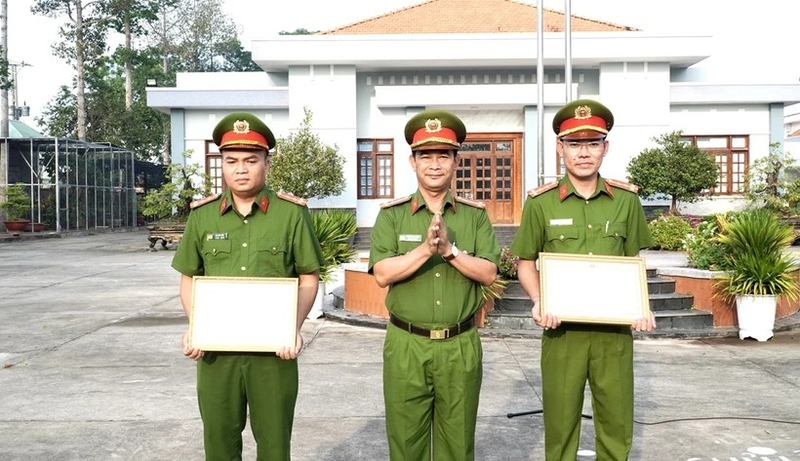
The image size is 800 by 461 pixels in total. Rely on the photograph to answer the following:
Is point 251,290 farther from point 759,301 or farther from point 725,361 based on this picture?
point 759,301

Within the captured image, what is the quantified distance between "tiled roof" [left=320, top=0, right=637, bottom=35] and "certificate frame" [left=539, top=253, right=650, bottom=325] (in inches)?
990

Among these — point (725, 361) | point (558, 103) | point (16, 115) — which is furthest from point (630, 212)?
point (16, 115)

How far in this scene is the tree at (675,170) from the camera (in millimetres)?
23344

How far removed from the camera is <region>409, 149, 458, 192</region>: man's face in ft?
11.8

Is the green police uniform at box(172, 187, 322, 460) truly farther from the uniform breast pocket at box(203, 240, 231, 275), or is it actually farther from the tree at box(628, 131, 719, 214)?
the tree at box(628, 131, 719, 214)

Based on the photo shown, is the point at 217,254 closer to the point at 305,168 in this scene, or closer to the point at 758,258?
the point at 758,258

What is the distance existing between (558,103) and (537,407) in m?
19.5

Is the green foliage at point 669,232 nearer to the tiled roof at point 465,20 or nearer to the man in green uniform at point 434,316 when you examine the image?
the tiled roof at point 465,20

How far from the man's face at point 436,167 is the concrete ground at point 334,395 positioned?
2171 mm

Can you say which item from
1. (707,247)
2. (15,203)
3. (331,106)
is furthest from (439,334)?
(15,203)

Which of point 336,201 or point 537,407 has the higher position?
point 336,201

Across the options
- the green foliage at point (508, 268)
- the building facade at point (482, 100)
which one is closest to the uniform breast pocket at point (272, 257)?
the green foliage at point (508, 268)

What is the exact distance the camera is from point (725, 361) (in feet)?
26.9

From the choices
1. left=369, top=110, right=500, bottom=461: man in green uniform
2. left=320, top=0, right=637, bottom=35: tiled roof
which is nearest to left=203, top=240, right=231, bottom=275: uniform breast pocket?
left=369, top=110, right=500, bottom=461: man in green uniform
